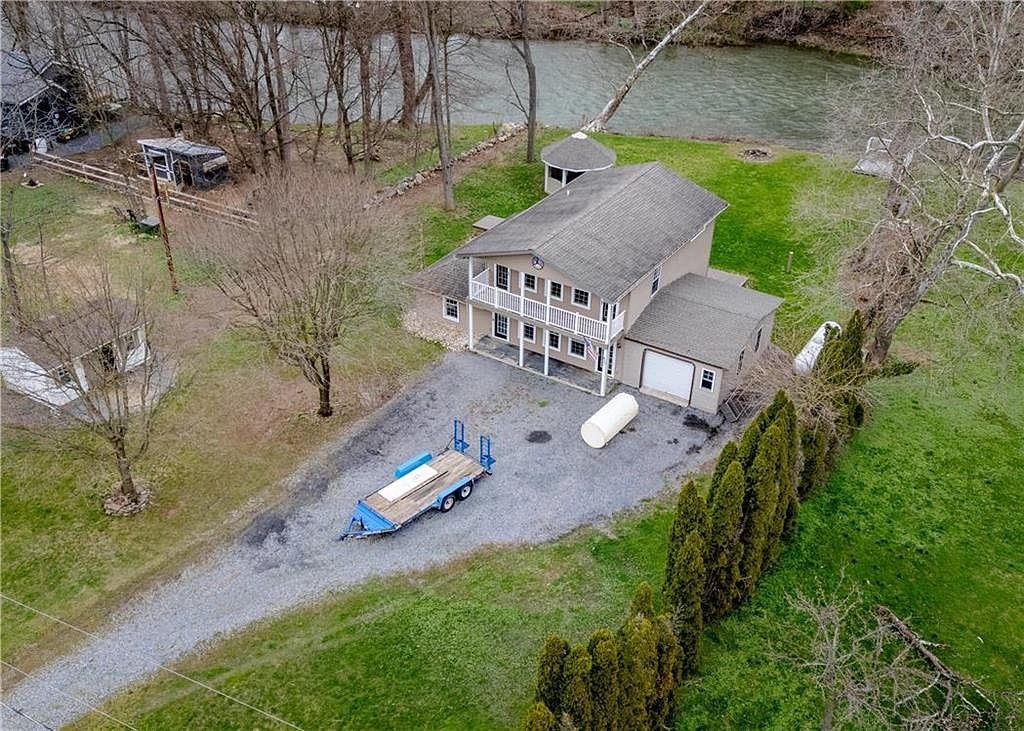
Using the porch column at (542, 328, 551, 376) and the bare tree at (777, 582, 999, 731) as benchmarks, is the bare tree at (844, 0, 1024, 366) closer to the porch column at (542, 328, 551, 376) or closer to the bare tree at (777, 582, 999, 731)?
the bare tree at (777, 582, 999, 731)

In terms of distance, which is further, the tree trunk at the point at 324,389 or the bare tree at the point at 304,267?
the tree trunk at the point at 324,389

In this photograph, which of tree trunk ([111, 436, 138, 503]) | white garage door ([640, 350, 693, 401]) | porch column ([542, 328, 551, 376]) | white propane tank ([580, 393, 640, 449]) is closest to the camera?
tree trunk ([111, 436, 138, 503])

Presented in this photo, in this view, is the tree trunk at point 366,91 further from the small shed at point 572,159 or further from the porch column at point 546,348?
the porch column at point 546,348

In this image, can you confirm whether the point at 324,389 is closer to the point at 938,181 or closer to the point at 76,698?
the point at 76,698

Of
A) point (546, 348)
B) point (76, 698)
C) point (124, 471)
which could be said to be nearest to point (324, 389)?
point (124, 471)

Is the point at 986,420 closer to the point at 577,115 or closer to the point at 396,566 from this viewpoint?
the point at 396,566

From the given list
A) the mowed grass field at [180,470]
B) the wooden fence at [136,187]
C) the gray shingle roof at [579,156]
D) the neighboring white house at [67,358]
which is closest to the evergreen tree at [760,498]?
the mowed grass field at [180,470]

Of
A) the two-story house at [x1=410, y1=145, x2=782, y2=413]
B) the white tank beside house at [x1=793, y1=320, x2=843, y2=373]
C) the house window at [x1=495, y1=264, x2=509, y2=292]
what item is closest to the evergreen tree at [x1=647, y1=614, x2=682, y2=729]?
the two-story house at [x1=410, y1=145, x2=782, y2=413]
